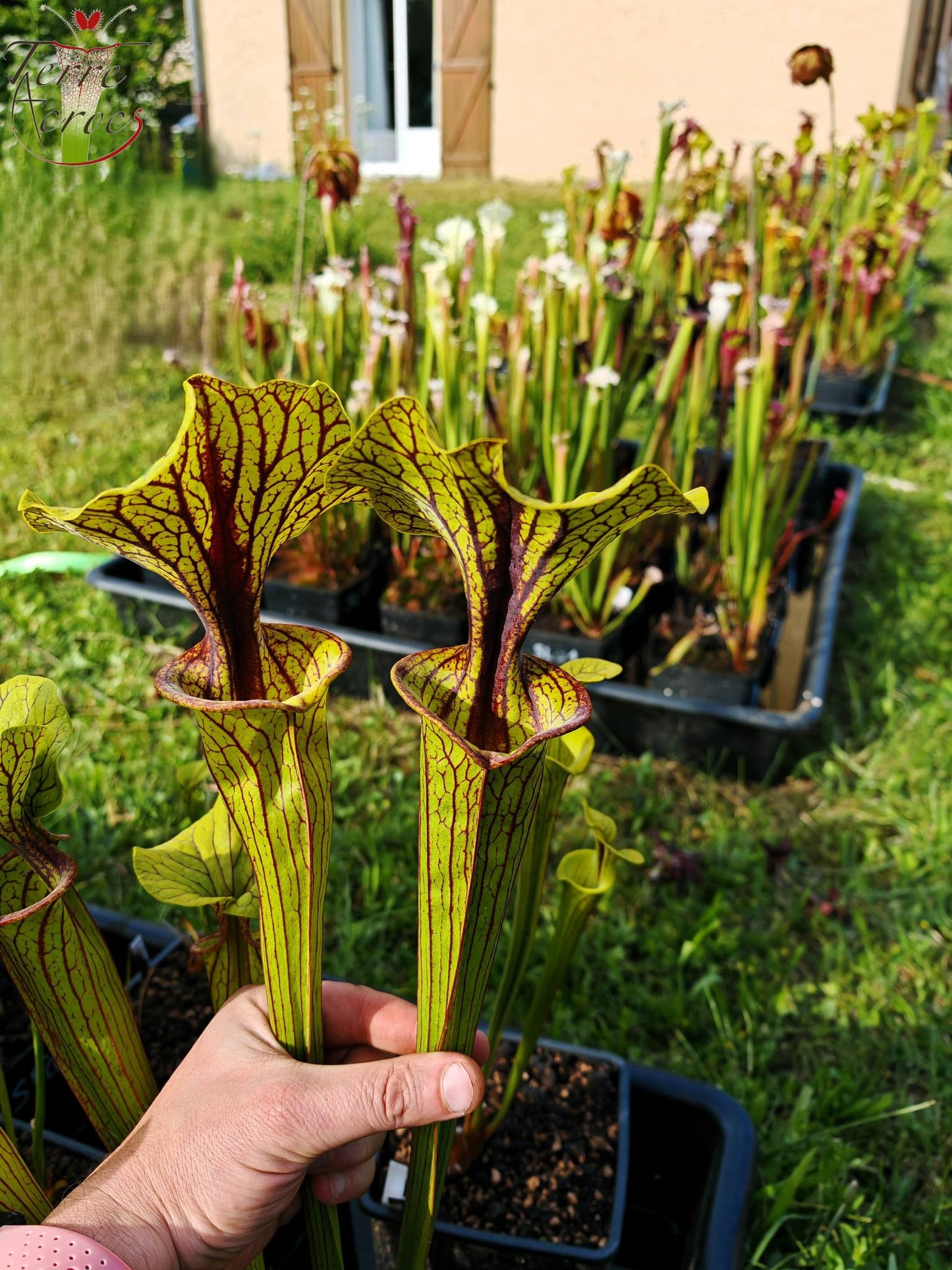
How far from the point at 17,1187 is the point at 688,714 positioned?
165cm

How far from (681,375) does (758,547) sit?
471 mm

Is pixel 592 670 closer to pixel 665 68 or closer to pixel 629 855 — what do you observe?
pixel 629 855

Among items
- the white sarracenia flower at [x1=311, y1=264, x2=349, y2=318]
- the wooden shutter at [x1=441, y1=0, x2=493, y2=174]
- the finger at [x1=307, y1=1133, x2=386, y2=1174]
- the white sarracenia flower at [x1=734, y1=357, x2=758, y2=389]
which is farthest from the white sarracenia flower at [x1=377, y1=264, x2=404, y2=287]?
the wooden shutter at [x1=441, y1=0, x2=493, y2=174]

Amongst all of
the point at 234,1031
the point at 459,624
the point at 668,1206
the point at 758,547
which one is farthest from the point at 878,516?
the point at 234,1031

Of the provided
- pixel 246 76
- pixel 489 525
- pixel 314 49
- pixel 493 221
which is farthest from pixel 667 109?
pixel 314 49

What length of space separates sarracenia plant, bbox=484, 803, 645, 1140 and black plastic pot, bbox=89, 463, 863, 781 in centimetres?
103

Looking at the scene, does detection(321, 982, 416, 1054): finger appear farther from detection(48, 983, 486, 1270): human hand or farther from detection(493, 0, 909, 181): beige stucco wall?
detection(493, 0, 909, 181): beige stucco wall

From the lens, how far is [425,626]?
2391mm

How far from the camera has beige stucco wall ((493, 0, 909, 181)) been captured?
8805 millimetres

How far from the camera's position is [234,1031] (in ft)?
2.60

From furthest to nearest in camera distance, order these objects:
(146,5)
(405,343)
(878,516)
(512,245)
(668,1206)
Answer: (512,245) → (146,5) → (878,516) → (405,343) → (668,1206)

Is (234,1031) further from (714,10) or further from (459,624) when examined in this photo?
(714,10)

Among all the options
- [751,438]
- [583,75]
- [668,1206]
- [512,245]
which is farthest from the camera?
[583,75]

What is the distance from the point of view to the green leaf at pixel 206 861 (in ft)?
2.71
